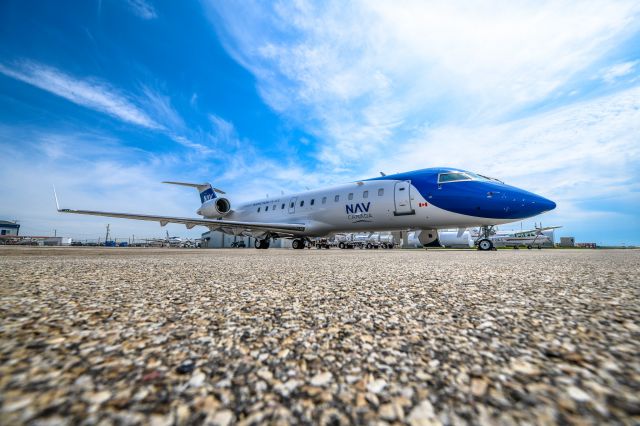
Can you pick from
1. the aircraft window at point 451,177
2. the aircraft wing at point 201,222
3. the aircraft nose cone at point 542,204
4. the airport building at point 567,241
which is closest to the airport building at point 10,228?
the aircraft wing at point 201,222

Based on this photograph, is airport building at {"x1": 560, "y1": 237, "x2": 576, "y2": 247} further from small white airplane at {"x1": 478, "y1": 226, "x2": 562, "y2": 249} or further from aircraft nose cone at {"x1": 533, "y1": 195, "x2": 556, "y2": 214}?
aircraft nose cone at {"x1": 533, "y1": 195, "x2": 556, "y2": 214}

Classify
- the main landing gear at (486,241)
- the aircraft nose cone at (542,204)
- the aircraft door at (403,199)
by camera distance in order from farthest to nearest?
the main landing gear at (486,241), the aircraft door at (403,199), the aircraft nose cone at (542,204)

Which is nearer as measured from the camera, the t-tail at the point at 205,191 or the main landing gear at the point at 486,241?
the main landing gear at the point at 486,241

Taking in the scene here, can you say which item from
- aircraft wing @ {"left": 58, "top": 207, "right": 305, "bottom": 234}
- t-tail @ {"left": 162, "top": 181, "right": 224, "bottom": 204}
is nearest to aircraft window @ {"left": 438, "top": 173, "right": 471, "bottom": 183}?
aircraft wing @ {"left": 58, "top": 207, "right": 305, "bottom": 234}

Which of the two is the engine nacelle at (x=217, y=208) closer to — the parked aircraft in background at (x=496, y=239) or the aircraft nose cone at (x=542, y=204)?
the aircraft nose cone at (x=542, y=204)

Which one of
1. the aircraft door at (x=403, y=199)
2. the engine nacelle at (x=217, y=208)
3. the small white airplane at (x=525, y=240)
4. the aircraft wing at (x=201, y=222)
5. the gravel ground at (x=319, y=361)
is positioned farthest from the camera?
the small white airplane at (x=525, y=240)

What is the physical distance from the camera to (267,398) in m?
0.74

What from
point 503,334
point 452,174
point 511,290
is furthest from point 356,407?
point 452,174

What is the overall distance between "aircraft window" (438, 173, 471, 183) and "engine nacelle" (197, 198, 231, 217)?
49.8 ft

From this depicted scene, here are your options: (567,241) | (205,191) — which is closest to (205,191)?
(205,191)

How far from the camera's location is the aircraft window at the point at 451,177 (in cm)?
1067

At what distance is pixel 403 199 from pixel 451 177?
207cm

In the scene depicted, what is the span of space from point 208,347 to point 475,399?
0.93m

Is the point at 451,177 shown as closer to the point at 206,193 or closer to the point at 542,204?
the point at 542,204
